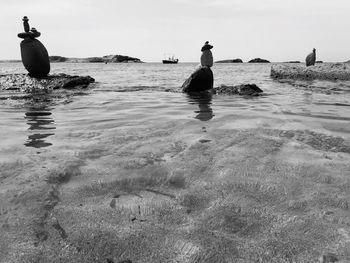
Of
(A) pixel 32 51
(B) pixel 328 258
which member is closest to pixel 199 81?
(A) pixel 32 51

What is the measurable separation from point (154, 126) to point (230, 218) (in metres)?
2.26

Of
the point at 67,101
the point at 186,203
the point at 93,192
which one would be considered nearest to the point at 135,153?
the point at 93,192

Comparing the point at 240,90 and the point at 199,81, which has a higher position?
the point at 199,81

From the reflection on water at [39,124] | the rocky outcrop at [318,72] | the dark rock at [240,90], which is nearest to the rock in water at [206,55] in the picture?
the dark rock at [240,90]

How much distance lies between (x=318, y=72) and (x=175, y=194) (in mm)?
12646

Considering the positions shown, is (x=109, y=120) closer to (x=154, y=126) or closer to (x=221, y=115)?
(x=154, y=126)

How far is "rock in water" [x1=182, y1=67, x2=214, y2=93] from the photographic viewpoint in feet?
27.1

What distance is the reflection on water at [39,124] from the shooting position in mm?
2879

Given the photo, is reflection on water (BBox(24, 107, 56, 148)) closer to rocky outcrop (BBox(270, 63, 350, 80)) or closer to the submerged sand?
the submerged sand

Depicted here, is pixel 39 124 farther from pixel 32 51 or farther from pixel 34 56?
pixel 32 51

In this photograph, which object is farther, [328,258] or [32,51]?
[32,51]

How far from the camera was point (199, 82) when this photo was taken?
8.39 meters

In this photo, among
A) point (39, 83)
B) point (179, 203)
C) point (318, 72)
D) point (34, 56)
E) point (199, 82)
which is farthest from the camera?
point (318, 72)

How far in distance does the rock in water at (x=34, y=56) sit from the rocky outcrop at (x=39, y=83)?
367 mm
